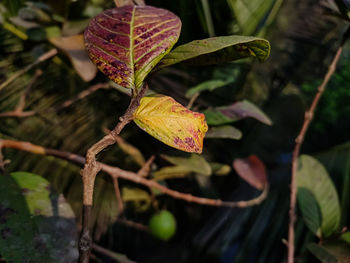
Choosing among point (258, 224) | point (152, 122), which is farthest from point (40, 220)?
point (258, 224)

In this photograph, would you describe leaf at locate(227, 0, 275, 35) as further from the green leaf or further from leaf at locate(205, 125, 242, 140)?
the green leaf

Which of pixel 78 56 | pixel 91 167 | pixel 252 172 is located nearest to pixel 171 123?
pixel 91 167

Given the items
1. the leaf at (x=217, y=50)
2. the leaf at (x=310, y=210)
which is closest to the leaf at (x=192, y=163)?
the leaf at (x=310, y=210)

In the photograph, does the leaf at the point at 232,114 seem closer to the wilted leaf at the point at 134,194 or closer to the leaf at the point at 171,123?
the leaf at the point at 171,123

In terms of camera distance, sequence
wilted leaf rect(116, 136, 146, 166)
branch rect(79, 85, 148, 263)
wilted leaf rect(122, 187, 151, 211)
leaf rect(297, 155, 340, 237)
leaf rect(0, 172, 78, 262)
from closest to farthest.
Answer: branch rect(79, 85, 148, 263)
leaf rect(0, 172, 78, 262)
leaf rect(297, 155, 340, 237)
wilted leaf rect(116, 136, 146, 166)
wilted leaf rect(122, 187, 151, 211)

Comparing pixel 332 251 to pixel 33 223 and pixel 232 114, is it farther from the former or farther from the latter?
pixel 33 223

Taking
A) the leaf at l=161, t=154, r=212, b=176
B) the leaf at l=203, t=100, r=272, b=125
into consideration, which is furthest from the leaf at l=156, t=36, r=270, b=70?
the leaf at l=161, t=154, r=212, b=176
